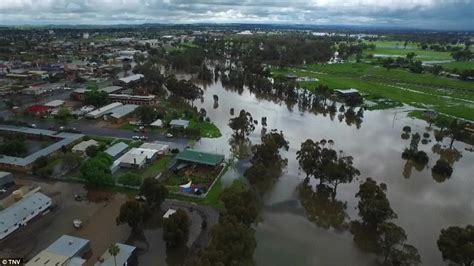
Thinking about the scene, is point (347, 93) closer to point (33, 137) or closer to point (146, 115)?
point (146, 115)

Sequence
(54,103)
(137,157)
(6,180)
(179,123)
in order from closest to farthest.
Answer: (6,180), (137,157), (179,123), (54,103)

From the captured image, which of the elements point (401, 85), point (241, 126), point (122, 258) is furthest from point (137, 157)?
point (401, 85)

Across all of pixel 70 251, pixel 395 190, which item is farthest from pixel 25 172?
pixel 395 190

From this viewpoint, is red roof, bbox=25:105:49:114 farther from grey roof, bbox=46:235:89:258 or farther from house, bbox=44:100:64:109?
grey roof, bbox=46:235:89:258

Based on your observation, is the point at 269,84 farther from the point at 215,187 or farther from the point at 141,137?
the point at 215,187

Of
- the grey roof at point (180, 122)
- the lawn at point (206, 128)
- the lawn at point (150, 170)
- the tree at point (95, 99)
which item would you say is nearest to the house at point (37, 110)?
the tree at point (95, 99)

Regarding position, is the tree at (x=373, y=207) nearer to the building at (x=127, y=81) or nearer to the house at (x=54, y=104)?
the house at (x=54, y=104)
